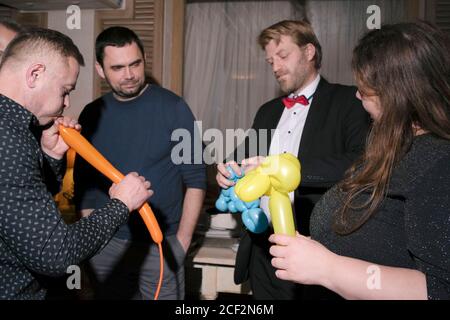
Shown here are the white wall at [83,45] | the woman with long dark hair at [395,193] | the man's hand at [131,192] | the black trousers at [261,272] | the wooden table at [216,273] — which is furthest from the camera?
the white wall at [83,45]

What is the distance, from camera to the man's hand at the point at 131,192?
3.40ft

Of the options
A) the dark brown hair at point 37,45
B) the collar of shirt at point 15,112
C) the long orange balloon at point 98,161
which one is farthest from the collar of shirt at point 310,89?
the collar of shirt at point 15,112

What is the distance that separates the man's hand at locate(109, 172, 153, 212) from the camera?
1036 mm

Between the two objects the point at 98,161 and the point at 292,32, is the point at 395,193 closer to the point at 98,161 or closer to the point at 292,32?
the point at 98,161

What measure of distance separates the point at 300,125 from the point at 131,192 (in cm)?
81

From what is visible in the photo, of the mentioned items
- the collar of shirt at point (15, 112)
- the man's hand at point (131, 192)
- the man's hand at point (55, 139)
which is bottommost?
the man's hand at point (131, 192)

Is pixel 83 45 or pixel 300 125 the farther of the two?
pixel 83 45

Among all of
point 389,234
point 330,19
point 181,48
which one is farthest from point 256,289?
point 330,19

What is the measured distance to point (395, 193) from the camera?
2.52 feet

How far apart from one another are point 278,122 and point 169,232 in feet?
2.09

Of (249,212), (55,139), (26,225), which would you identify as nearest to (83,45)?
(55,139)

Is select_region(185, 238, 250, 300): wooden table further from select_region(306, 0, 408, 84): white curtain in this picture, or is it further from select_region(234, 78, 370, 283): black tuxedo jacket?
select_region(306, 0, 408, 84): white curtain

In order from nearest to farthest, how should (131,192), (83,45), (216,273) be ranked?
(131,192) → (216,273) → (83,45)

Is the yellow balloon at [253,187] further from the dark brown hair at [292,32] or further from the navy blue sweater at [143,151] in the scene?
the dark brown hair at [292,32]
